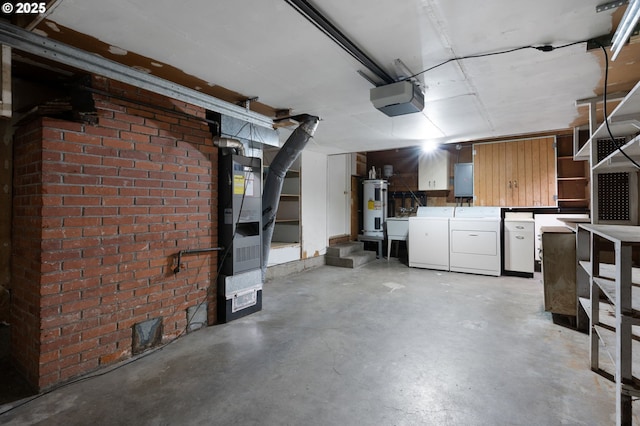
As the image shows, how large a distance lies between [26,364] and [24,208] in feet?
3.48

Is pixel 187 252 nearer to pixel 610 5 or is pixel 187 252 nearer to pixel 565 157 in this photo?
pixel 610 5

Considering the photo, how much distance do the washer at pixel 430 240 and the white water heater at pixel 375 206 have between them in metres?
0.90

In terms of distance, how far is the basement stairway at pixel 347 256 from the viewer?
5672 millimetres

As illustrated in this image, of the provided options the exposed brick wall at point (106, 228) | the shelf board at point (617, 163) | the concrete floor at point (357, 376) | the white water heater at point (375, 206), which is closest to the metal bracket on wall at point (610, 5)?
the shelf board at point (617, 163)

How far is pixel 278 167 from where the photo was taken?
3.33 meters

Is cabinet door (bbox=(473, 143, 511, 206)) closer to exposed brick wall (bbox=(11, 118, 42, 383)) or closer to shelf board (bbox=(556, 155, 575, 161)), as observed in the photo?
shelf board (bbox=(556, 155, 575, 161))

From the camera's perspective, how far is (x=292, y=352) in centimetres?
238

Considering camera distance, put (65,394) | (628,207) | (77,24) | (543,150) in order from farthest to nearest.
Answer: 1. (543,150)
2. (628,207)
3. (65,394)
4. (77,24)

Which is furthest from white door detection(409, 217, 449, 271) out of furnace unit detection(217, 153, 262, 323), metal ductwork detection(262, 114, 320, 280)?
furnace unit detection(217, 153, 262, 323)

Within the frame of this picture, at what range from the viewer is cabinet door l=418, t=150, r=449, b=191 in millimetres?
5930

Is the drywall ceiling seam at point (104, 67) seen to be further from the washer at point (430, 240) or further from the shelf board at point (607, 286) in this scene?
A: the washer at point (430, 240)

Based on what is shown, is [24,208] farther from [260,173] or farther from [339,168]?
[339,168]

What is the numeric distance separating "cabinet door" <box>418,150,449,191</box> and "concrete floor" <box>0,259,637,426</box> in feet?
10.3

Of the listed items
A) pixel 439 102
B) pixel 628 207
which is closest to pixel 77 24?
pixel 439 102
